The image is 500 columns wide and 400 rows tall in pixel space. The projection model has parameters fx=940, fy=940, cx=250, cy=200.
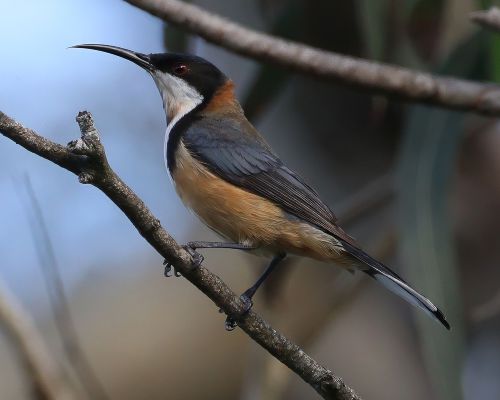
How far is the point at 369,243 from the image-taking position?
554 cm

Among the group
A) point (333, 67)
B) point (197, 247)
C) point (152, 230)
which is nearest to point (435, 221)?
point (333, 67)

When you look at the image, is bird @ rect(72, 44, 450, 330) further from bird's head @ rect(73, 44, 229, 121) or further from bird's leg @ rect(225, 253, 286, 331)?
bird's head @ rect(73, 44, 229, 121)

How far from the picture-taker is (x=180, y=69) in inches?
163

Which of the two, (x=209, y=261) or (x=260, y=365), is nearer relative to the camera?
(x=260, y=365)

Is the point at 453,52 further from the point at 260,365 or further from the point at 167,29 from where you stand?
the point at 260,365

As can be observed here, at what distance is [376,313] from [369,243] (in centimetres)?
41

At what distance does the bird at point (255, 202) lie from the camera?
11.2ft

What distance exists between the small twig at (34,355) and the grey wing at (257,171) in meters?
1.09

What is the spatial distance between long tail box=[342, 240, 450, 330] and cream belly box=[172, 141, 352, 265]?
0.08 m

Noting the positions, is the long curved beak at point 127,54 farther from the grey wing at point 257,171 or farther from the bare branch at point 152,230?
the bare branch at point 152,230

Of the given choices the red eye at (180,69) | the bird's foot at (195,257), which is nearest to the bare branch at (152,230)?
the bird's foot at (195,257)

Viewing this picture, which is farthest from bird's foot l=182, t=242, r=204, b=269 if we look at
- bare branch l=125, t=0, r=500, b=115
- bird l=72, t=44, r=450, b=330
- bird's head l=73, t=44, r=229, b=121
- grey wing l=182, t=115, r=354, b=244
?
bird's head l=73, t=44, r=229, b=121

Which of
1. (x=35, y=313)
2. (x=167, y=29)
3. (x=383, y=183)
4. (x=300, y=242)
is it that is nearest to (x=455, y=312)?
(x=300, y=242)

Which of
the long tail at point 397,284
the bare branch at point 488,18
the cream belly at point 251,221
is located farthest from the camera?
the cream belly at point 251,221
